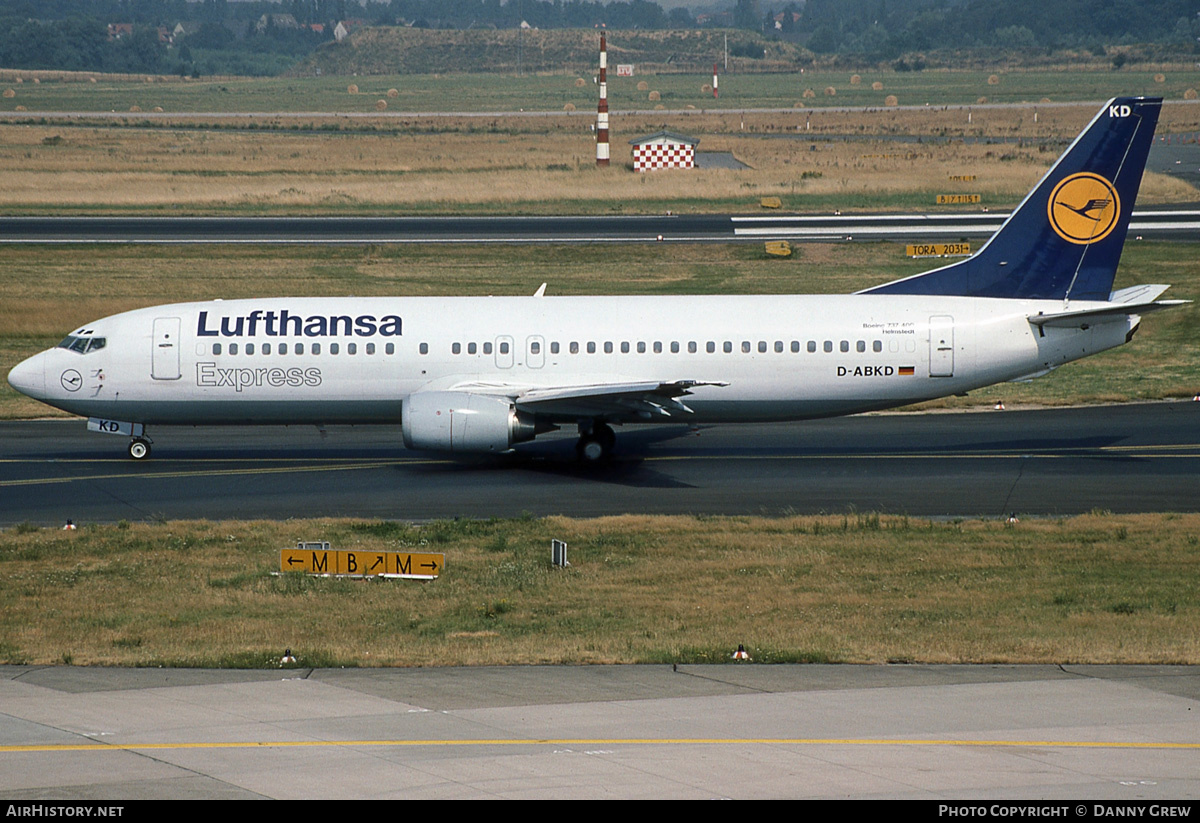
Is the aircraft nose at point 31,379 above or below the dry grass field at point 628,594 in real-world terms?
above

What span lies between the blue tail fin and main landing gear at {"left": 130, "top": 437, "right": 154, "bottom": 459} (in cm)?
2274

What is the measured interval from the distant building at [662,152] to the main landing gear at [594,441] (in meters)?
66.4

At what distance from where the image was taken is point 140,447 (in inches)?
1430

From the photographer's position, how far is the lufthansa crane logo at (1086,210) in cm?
3416

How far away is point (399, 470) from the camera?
34969 mm

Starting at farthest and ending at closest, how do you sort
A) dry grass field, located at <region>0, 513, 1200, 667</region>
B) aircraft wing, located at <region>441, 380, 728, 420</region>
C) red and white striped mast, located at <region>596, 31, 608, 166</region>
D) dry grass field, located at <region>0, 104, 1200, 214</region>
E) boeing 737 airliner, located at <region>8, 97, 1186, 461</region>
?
1. red and white striped mast, located at <region>596, 31, 608, 166</region>
2. dry grass field, located at <region>0, 104, 1200, 214</region>
3. boeing 737 airliner, located at <region>8, 97, 1186, 461</region>
4. aircraft wing, located at <region>441, 380, 728, 420</region>
5. dry grass field, located at <region>0, 513, 1200, 667</region>

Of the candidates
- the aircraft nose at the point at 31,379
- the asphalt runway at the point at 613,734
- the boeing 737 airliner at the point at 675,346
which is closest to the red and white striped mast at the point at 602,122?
the boeing 737 airliner at the point at 675,346

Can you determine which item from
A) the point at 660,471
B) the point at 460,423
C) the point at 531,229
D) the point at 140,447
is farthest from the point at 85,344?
the point at 531,229

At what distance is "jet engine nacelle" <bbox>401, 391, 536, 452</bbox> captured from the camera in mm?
32344

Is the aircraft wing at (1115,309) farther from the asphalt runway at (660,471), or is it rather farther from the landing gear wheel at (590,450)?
the landing gear wheel at (590,450)

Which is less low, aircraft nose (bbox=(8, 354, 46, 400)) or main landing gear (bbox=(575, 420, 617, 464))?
aircraft nose (bbox=(8, 354, 46, 400))

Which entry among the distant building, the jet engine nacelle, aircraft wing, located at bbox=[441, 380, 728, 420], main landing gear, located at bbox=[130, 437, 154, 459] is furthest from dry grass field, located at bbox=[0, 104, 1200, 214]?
the jet engine nacelle

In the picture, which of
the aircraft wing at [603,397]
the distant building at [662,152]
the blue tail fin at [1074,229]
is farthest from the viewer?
the distant building at [662,152]

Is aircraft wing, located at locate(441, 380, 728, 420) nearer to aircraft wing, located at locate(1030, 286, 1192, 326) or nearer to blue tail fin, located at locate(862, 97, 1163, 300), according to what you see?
blue tail fin, located at locate(862, 97, 1163, 300)
